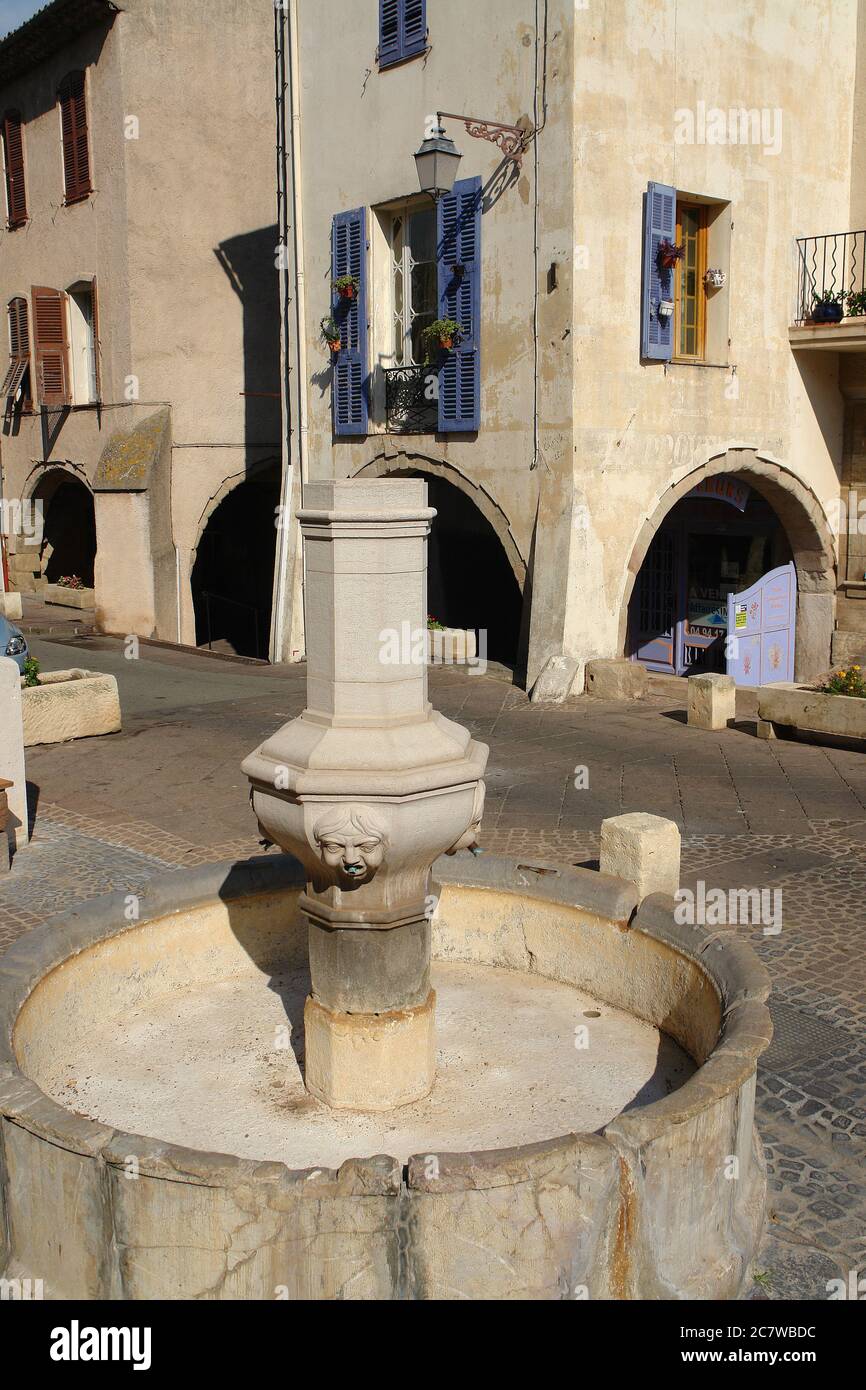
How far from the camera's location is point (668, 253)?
14148mm

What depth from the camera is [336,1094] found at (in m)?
5.00

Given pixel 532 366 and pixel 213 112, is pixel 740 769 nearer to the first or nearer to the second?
pixel 532 366

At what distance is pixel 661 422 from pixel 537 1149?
39.5ft

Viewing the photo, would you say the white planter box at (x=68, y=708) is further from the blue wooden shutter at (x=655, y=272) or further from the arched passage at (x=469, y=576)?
the arched passage at (x=469, y=576)

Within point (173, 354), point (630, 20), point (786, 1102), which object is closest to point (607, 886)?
point (786, 1102)

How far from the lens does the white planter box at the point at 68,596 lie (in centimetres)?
2334

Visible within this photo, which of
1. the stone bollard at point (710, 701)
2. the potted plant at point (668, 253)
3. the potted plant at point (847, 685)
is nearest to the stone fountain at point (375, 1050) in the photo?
the potted plant at point (847, 685)

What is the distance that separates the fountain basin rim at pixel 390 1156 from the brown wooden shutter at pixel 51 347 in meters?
17.4

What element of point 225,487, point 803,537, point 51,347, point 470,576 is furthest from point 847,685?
point 51,347

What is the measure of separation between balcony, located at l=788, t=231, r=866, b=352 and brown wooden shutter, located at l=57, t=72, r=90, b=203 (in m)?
11.4

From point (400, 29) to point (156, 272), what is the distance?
621 centimetres

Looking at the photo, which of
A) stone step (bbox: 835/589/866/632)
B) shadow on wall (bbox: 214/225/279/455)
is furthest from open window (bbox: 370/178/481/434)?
stone step (bbox: 835/589/866/632)

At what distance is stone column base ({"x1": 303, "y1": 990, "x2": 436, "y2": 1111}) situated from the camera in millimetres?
4938

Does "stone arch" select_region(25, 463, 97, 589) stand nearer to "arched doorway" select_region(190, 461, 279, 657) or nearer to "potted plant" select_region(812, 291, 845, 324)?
"arched doorway" select_region(190, 461, 279, 657)
